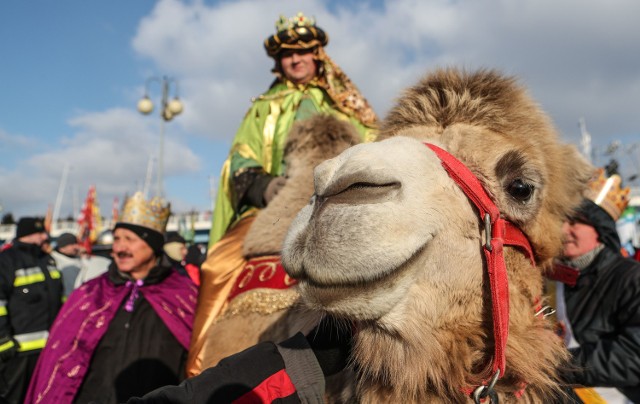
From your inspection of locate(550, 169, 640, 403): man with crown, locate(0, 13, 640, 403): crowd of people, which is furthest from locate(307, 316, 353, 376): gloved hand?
locate(550, 169, 640, 403): man with crown

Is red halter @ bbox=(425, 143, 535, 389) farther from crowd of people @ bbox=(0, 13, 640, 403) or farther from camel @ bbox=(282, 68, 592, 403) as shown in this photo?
crowd of people @ bbox=(0, 13, 640, 403)

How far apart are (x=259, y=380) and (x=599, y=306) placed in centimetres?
272

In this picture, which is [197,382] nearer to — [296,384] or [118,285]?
[296,384]

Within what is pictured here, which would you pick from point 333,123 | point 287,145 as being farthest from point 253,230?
point 333,123

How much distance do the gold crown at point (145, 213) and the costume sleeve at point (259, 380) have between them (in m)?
2.86

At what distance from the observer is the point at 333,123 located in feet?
10.2

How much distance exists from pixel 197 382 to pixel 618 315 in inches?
113

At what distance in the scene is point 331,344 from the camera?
181cm

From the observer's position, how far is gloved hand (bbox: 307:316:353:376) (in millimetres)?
1784

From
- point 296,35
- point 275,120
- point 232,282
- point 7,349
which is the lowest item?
point 7,349

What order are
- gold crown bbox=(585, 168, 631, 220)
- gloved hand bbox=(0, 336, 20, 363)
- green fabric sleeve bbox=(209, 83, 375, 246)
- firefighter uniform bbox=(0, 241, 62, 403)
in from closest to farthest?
green fabric sleeve bbox=(209, 83, 375, 246)
gold crown bbox=(585, 168, 631, 220)
gloved hand bbox=(0, 336, 20, 363)
firefighter uniform bbox=(0, 241, 62, 403)

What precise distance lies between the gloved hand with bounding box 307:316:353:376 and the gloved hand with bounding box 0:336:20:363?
4625 millimetres

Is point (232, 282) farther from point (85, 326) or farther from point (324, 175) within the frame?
point (324, 175)

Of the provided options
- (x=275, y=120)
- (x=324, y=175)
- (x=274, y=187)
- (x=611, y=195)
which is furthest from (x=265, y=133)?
(x=611, y=195)
